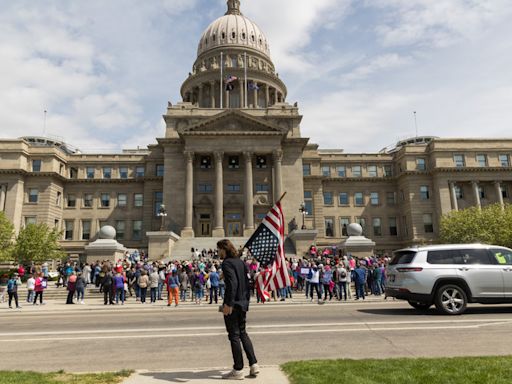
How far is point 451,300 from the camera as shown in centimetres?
1262

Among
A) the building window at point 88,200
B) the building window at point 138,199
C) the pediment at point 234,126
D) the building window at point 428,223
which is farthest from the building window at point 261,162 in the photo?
the building window at point 88,200

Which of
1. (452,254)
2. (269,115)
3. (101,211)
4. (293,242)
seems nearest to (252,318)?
(452,254)

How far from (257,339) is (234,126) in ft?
145

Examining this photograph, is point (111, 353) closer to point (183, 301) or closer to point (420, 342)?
point (420, 342)

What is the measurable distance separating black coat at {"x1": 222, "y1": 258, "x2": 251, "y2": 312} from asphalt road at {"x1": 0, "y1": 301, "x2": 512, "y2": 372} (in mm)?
1535

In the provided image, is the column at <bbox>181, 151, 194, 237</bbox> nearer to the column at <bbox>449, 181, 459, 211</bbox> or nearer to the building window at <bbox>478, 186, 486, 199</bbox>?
the column at <bbox>449, 181, 459, 211</bbox>

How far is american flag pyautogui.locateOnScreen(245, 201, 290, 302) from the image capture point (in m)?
10.0

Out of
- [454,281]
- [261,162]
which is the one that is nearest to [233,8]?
[261,162]

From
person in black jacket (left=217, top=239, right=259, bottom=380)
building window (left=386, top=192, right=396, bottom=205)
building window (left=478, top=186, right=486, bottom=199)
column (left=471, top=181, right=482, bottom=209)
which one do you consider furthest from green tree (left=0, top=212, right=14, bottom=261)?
building window (left=478, top=186, right=486, bottom=199)

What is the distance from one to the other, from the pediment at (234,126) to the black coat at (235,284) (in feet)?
147

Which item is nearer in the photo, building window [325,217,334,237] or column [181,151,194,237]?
column [181,151,194,237]

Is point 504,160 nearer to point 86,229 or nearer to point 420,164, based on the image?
point 420,164

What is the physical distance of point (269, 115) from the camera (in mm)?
57406

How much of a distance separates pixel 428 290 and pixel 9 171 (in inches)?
2300
